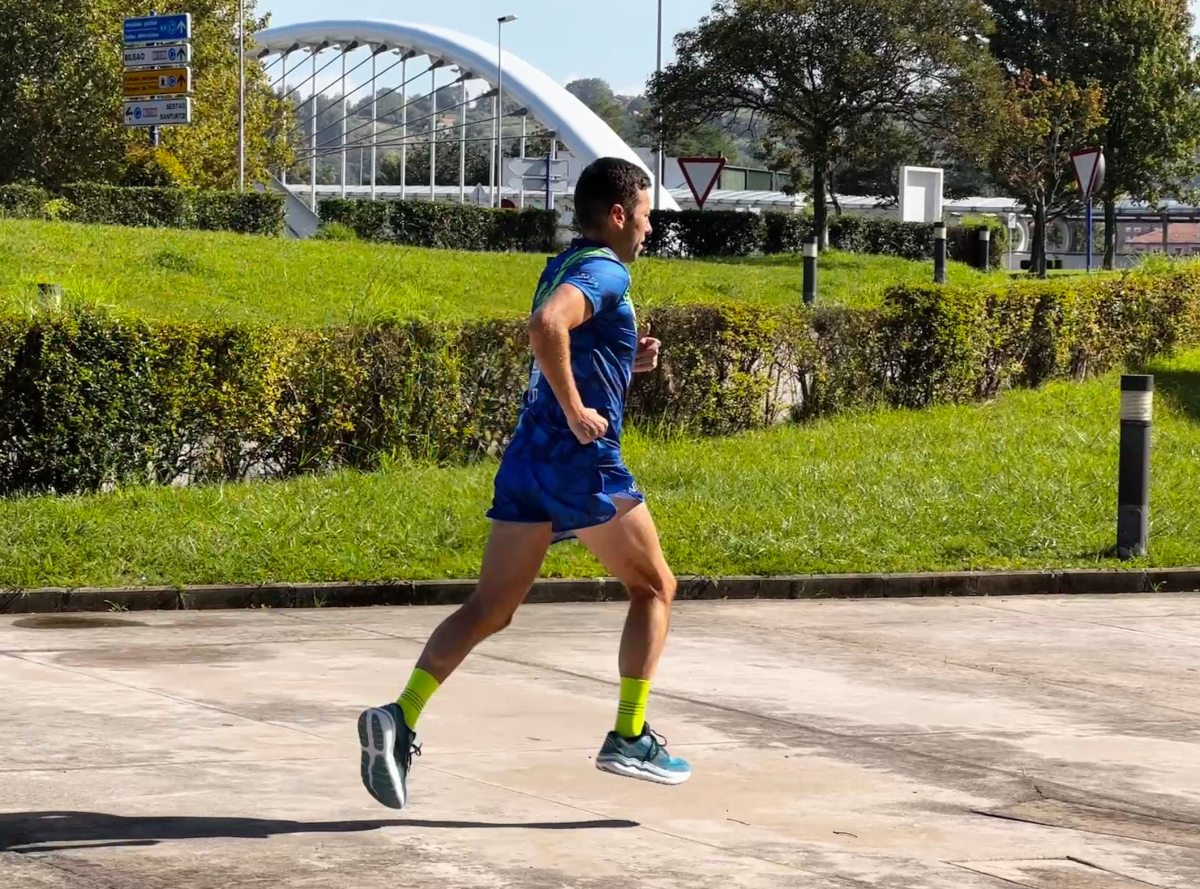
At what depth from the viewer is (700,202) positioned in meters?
30.9

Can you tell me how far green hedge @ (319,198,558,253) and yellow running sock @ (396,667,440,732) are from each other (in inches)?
1434

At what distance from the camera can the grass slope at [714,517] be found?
34.0ft

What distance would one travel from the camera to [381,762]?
5.19 m

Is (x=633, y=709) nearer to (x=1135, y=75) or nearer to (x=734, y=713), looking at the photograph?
(x=734, y=713)

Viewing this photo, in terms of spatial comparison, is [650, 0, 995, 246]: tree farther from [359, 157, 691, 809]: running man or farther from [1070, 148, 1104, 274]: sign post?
[359, 157, 691, 809]: running man

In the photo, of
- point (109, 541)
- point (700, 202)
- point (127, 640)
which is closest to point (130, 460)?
point (109, 541)

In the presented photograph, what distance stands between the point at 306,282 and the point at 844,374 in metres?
11.5

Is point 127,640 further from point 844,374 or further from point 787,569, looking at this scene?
point 844,374

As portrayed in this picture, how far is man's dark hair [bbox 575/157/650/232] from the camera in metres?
5.57

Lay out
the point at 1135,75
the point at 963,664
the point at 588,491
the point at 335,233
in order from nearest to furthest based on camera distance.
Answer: the point at 588,491, the point at 963,664, the point at 335,233, the point at 1135,75


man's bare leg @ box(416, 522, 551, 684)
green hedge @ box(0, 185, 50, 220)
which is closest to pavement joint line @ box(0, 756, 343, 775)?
man's bare leg @ box(416, 522, 551, 684)

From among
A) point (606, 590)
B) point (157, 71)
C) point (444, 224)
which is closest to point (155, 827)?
point (606, 590)

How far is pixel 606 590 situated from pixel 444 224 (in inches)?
1296

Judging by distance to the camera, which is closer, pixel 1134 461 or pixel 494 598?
pixel 494 598
